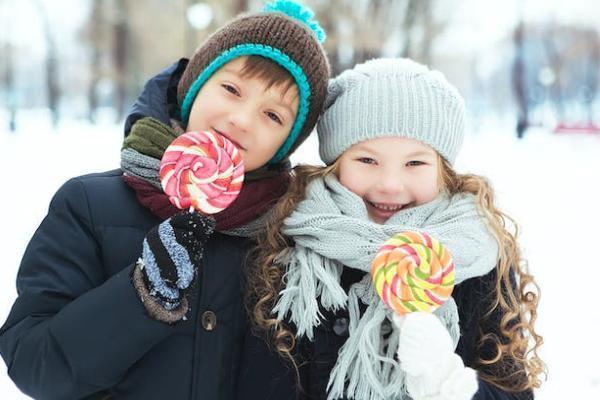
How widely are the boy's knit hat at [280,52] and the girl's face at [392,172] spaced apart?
271 mm

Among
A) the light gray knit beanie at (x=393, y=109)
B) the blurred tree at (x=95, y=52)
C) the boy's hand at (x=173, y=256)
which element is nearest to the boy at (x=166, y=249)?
the boy's hand at (x=173, y=256)

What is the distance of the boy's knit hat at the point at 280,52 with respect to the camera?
2047mm

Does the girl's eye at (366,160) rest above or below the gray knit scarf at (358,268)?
above

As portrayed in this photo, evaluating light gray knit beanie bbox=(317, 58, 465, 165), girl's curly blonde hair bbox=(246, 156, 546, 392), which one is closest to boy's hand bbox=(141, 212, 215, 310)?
girl's curly blonde hair bbox=(246, 156, 546, 392)

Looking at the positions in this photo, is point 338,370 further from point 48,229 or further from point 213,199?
point 48,229

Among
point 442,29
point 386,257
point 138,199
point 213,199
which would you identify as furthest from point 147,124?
point 442,29

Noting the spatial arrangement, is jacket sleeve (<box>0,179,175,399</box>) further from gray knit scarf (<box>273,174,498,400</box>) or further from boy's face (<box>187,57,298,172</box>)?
boy's face (<box>187,57,298,172</box>)

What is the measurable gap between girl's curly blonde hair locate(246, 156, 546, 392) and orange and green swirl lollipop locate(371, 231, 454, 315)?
0.30 metres

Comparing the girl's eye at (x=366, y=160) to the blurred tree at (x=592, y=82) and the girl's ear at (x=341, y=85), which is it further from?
the blurred tree at (x=592, y=82)

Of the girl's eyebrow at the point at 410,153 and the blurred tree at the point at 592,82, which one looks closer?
the girl's eyebrow at the point at 410,153

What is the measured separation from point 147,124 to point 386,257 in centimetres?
86

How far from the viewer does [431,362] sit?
157 centimetres

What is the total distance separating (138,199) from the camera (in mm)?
1949

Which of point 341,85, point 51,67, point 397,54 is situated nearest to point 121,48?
point 51,67
